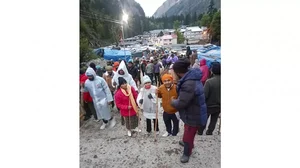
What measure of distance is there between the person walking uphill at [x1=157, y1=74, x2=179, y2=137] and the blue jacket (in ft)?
0.95

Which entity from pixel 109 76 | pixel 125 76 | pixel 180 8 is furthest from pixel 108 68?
pixel 180 8

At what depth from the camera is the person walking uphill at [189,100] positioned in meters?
1.27

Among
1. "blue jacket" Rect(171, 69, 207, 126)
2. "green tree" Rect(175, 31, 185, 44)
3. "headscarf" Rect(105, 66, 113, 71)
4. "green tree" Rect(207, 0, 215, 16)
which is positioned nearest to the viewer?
"blue jacket" Rect(171, 69, 207, 126)

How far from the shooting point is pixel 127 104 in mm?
1810

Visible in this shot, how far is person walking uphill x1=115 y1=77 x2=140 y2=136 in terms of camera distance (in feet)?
5.85

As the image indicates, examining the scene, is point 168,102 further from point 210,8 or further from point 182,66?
point 210,8

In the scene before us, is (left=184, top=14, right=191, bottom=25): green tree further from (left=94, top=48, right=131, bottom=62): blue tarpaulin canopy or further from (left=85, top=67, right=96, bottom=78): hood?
(left=85, top=67, right=96, bottom=78): hood

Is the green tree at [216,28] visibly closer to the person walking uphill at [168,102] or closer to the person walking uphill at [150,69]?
the person walking uphill at [168,102]

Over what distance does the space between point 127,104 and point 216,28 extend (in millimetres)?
914

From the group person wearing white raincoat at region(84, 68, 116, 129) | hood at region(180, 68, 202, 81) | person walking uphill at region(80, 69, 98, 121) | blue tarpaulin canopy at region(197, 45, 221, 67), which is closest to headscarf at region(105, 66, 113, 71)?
person wearing white raincoat at region(84, 68, 116, 129)

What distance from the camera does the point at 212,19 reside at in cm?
160

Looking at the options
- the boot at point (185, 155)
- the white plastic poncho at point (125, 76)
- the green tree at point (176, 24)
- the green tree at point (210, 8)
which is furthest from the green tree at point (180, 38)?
the boot at point (185, 155)
